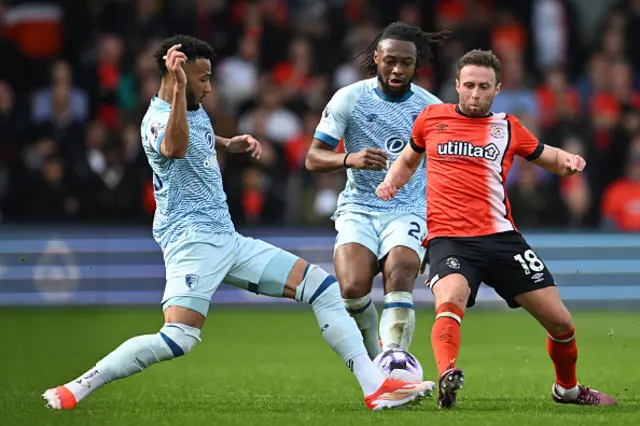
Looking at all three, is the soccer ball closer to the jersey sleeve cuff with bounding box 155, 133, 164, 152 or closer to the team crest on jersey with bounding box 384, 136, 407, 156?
the team crest on jersey with bounding box 384, 136, 407, 156

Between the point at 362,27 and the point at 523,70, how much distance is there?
8.01 ft

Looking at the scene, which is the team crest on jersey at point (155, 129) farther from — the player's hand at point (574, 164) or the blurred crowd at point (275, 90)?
the blurred crowd at point (275, 90)

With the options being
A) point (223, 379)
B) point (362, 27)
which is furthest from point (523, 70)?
point (223, 379)

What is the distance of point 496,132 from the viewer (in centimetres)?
826

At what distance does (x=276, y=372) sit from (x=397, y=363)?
2.36m

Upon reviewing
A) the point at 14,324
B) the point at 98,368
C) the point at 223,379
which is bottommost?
the point at 14,324

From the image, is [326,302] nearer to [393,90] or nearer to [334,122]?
[334,122]

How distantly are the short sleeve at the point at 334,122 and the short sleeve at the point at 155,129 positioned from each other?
1.57m

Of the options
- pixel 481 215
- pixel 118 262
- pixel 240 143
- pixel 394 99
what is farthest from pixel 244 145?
pixel 118 262

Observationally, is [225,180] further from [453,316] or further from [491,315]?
[453,316]

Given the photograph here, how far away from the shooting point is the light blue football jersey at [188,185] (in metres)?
8.11

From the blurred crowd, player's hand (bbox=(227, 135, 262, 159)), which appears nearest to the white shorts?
player's hand (bbox=(227, 135, 262, 159))

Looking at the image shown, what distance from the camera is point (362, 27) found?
1942 cm

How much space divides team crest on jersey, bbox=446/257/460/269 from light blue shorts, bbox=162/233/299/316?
985mm
